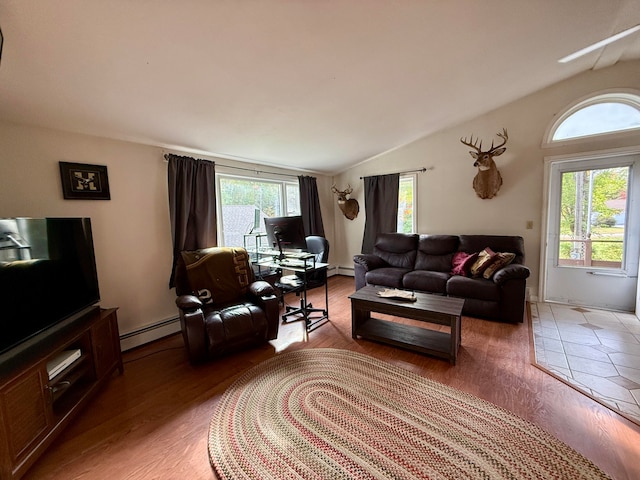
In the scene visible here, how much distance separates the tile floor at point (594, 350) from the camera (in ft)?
6.08

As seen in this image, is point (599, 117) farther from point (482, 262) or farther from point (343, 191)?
point (343, 191)

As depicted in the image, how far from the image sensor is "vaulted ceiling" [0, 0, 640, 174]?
1483 mm

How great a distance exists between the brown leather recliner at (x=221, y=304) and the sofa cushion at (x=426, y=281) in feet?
6.34

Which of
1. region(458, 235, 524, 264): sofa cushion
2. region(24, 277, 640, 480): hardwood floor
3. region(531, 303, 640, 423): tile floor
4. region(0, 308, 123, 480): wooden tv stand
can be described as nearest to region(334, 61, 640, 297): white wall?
region(458, 235, 524, 264): sofa cushion

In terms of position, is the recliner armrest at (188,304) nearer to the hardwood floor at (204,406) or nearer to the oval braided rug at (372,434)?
the hardwood floor at (204,406)

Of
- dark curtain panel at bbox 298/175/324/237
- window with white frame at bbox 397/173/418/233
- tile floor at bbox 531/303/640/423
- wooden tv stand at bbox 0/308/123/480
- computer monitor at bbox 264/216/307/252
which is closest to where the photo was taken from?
wooden tv stand at bbox 0/308/123/480

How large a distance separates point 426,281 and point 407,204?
1668mm

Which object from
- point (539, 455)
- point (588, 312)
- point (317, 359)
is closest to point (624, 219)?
point (588, 312)

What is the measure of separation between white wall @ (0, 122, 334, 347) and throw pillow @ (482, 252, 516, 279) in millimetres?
3767

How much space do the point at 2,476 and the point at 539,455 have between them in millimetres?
2655

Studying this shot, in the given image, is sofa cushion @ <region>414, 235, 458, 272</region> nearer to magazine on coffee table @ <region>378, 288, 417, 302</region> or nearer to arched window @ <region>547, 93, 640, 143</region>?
magazine on coffee table @ <region>378, 288, 417, 302</region>

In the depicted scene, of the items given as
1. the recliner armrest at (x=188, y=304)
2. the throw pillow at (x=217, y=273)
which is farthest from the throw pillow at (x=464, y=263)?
the recliner armrest at (x=188, y=304)

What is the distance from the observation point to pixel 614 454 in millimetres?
1384

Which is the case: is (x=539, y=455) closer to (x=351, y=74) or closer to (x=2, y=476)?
(x=2, y=476)
